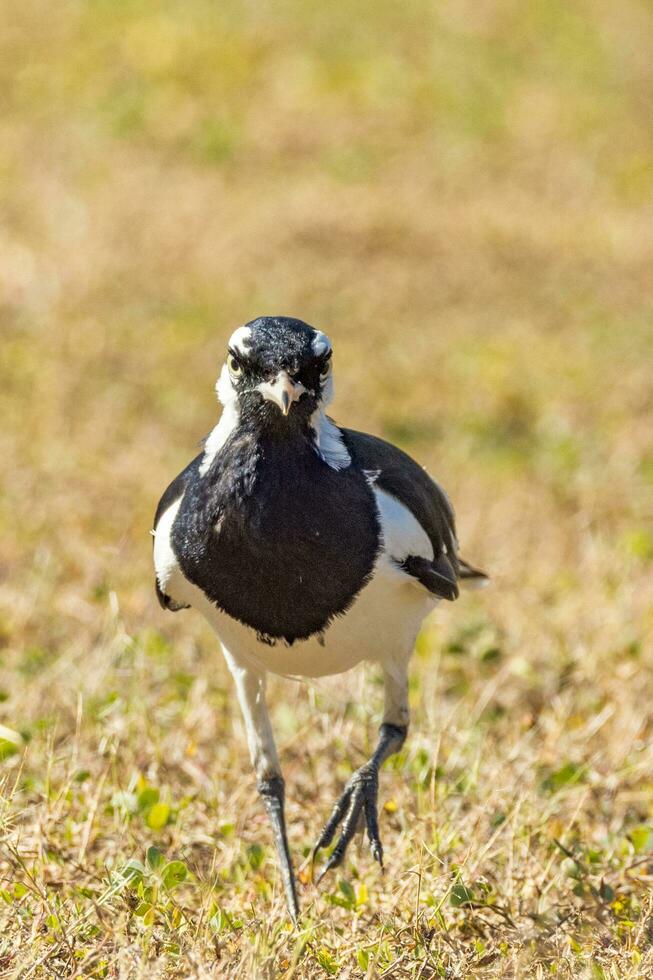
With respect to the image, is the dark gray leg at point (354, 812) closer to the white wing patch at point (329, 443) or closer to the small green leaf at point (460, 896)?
the small green leaf at point (460, 896)

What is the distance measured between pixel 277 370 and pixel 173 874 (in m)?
1.39

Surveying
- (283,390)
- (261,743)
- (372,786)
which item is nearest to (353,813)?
(372,786)

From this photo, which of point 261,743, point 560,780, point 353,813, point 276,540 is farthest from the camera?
point 560,780

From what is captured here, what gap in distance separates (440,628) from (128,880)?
9.04ft

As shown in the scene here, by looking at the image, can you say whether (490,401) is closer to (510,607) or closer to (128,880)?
(510,607)

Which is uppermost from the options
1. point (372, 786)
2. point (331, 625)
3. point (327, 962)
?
point (331, 625)

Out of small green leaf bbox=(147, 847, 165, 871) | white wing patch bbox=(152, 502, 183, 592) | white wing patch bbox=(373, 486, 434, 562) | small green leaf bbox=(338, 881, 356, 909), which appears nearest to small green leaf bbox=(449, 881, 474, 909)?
small green leaf bbox=(338, 881, 356, 909)

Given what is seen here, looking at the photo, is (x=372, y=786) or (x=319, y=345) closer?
(x=319, y=345)

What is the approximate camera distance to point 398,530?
13.0ft

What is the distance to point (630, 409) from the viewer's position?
356 inches

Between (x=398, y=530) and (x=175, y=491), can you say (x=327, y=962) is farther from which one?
(x=175, y=491)

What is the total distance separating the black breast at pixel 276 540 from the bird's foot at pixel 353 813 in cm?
60

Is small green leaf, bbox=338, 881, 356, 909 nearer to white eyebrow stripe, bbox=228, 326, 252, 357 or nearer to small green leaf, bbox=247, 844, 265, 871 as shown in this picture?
small green leaf, bbox=247, 844, 265, 871

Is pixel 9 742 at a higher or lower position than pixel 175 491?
lower
